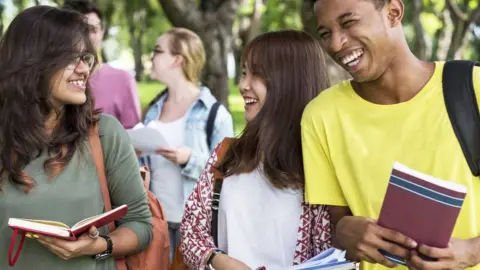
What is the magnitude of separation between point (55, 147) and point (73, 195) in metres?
0.24

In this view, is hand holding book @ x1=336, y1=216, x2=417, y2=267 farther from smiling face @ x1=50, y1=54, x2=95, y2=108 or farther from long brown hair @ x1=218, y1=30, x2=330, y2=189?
smiling face @ x1=50, y1=54, x2=95, y2=108

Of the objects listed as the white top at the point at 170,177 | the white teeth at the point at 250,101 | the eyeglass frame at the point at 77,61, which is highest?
the eyeglass frame at the point at 77,61

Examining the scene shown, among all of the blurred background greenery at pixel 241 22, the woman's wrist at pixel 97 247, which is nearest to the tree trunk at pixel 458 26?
the blurred background greenery at pixel 241 22

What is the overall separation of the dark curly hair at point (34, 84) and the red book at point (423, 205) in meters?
1.37

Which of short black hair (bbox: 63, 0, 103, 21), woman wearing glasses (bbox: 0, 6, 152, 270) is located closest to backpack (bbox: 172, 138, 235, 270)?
woman wearing glasses (bbox: 0, 6, 152, 270)

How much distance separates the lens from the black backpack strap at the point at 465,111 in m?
2.30

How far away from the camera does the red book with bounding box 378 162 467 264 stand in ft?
6.62

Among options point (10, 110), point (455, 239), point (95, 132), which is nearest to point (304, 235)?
point (455, 239)

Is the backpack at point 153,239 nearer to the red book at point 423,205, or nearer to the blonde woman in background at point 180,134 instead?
the red book at point 423,205

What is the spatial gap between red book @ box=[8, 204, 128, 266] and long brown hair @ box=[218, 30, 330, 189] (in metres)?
0.57

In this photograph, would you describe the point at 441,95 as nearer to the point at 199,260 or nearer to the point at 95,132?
the point at 199,260

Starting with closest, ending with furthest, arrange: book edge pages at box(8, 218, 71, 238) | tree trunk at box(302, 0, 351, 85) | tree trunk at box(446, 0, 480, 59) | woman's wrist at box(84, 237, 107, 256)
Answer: book edge pages at box(8, 218, 71, 238), woman's wrist at box(84, 237, 107, 256), tree trunk at box(302, 0, 351, 85), tree trunk at box(446, 0, 480, 59)

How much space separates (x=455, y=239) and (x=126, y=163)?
138 cm

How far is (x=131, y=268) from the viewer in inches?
121
